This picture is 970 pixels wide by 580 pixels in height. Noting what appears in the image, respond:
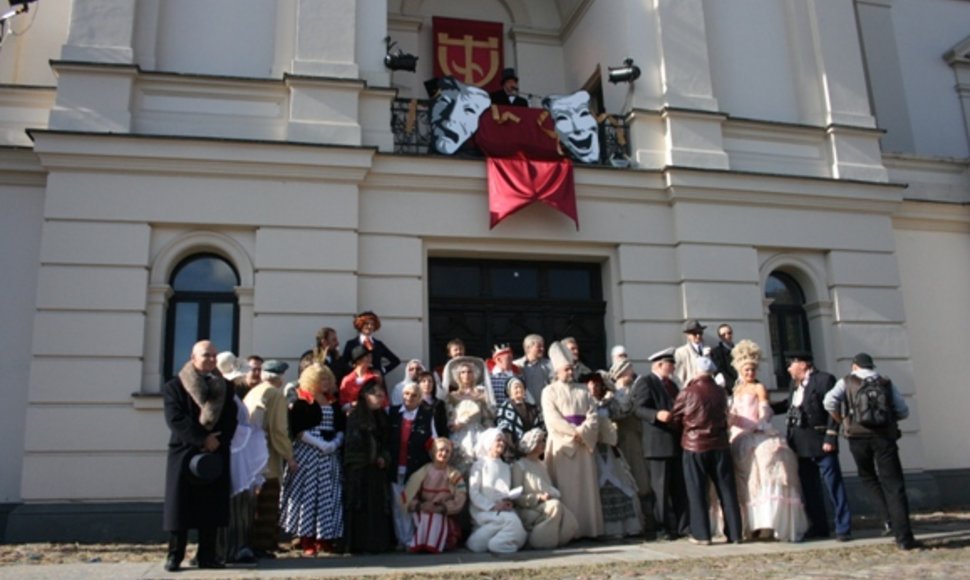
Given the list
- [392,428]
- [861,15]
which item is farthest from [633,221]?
[861,15]

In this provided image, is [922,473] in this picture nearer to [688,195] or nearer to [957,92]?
[688,195]

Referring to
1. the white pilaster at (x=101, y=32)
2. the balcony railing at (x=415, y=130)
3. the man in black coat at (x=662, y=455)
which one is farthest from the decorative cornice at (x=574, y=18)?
the man in black coat at (x=662, y=455)

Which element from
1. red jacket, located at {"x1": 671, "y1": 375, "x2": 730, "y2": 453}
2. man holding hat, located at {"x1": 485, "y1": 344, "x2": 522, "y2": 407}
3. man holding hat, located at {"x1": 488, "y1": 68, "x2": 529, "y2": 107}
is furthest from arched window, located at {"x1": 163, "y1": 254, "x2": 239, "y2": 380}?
red jacket, located at {"x1": 671, "y1": 375, "x2": 730, "y2": 453}

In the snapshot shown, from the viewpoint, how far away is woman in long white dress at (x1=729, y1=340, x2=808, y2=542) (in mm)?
8461

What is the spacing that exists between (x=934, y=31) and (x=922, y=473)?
31.5 ft

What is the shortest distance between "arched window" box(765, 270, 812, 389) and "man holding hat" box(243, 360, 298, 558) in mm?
7870

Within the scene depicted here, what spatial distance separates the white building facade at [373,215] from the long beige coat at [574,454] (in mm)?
2735

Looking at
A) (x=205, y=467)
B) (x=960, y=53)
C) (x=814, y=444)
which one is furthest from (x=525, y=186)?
(x=960, y=53)

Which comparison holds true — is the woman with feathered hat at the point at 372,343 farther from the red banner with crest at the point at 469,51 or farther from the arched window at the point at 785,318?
the red banner with crest at the point at 469,51

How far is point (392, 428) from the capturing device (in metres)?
8.56

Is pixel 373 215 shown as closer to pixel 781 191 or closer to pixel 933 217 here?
pixel 781 191

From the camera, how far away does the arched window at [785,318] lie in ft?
41.8

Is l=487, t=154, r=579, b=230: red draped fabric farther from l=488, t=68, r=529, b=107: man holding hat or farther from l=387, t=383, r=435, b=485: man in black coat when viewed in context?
l=387, t=383, r=435, b=485: man in black coat

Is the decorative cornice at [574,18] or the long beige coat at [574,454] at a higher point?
the decorative cornice at [574,18]
